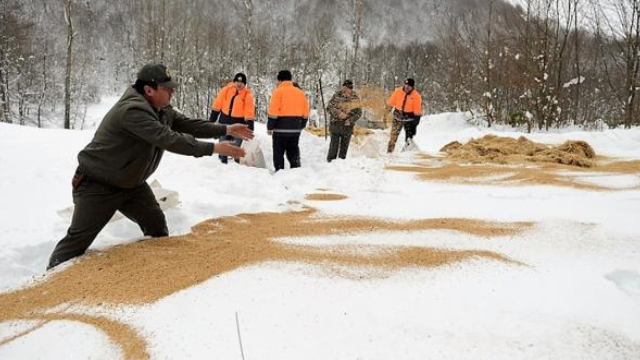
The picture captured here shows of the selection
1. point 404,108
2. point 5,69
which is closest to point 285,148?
point 404,108

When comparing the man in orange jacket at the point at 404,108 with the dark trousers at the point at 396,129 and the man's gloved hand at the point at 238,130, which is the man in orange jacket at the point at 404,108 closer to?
the dark trousers at the point at 396,129

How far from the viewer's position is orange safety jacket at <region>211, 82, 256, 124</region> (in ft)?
26.1

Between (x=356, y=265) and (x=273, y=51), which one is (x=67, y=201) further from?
(x=273, y=51)

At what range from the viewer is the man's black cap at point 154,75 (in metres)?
3.16

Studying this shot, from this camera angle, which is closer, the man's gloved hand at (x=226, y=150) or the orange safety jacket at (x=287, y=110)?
the man's gloved hand at (x=226, y=150)

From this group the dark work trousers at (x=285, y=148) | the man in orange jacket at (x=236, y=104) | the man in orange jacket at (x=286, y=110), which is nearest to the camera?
the man in orange jacket at (x=286, y=110)

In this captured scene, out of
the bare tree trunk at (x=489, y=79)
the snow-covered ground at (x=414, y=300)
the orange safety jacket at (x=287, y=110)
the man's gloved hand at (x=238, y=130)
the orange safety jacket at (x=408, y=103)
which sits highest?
the bare tree trunk at (x=489, y=79)

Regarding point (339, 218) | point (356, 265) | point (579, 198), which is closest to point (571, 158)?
point (579, 198)

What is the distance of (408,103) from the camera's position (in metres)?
10.1

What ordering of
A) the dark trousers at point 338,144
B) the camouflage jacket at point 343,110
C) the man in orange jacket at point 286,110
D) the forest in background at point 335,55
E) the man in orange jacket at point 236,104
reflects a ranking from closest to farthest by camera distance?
the man in orange jacket at point 286,110 < the man in orange jacket at point 236,104 < the camouflage jacket at point 343,110 < the dark trousers at point 338,144 < the forest in background at point 335,55

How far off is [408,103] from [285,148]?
3788mm

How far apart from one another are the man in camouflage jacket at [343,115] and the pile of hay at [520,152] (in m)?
2.21

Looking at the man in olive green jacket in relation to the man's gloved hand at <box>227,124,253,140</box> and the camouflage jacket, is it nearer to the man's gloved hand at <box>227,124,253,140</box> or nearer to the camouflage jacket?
the man's gloved hand at <box>227,124,253,140</box>

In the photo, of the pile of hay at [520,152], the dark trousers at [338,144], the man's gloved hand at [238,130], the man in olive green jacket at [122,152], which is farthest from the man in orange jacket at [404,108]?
the man in olive green jacket at [122,152]
